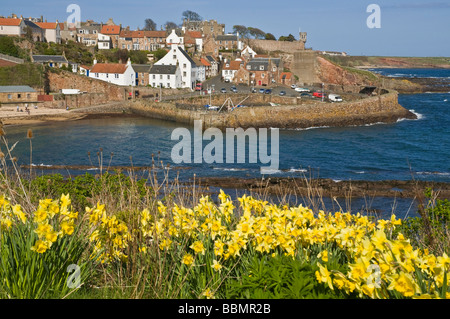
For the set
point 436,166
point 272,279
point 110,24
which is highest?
point 110,24

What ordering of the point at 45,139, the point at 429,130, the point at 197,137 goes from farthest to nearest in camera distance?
the point at 429,130
the point at 197,137
the point at 45,139

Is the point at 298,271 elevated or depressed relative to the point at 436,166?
elevated

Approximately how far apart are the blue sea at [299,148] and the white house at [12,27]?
30079mm

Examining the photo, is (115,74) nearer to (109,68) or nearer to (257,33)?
(109,68)

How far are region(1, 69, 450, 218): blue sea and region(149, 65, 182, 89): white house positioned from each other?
43.2 ft

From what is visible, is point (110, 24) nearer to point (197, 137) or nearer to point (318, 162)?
point (197, 137)

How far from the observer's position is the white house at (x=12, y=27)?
222 feet

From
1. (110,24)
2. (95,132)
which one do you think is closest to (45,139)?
(95,132)

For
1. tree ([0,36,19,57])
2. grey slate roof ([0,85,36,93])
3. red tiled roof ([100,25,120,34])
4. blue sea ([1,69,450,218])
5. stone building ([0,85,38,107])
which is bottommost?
blue sea ([1,69,450,218])

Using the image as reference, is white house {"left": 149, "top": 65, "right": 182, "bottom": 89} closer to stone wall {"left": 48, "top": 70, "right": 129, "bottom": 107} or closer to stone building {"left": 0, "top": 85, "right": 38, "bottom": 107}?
stone wall {"left": 48, "top": 70, "right": 129, "bottom": 107}

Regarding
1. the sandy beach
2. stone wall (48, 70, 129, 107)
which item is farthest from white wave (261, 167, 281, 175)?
stone wall (48, 70, 129, 107)

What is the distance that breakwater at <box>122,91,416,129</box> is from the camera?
4241cm

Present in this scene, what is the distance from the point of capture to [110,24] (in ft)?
270

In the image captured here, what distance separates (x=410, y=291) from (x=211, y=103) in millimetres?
51681
